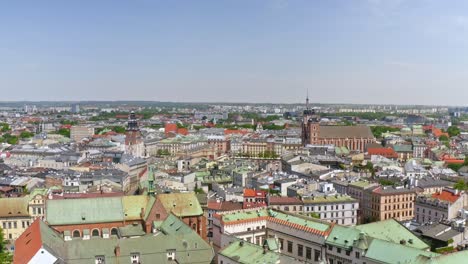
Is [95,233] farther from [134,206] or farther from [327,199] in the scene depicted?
[327,199]

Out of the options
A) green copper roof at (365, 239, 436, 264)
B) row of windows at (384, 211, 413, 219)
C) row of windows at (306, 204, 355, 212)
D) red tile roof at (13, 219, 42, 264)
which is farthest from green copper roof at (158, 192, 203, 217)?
row of windows at (384, 211, 413, 219)

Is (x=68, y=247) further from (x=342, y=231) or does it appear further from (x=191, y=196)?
(x=342, y=231)

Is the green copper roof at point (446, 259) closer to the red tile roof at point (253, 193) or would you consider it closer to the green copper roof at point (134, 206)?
the green copper roof at point (134, 206)

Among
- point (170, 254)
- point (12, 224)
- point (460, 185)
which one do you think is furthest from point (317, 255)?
point (460, 185)

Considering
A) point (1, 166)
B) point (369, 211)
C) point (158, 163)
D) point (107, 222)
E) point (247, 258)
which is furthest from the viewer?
point (158, 163)

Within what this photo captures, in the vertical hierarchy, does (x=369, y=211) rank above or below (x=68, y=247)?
below

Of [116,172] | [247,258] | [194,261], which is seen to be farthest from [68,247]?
[116,172]

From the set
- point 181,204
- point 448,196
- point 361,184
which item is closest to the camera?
point 181,204
